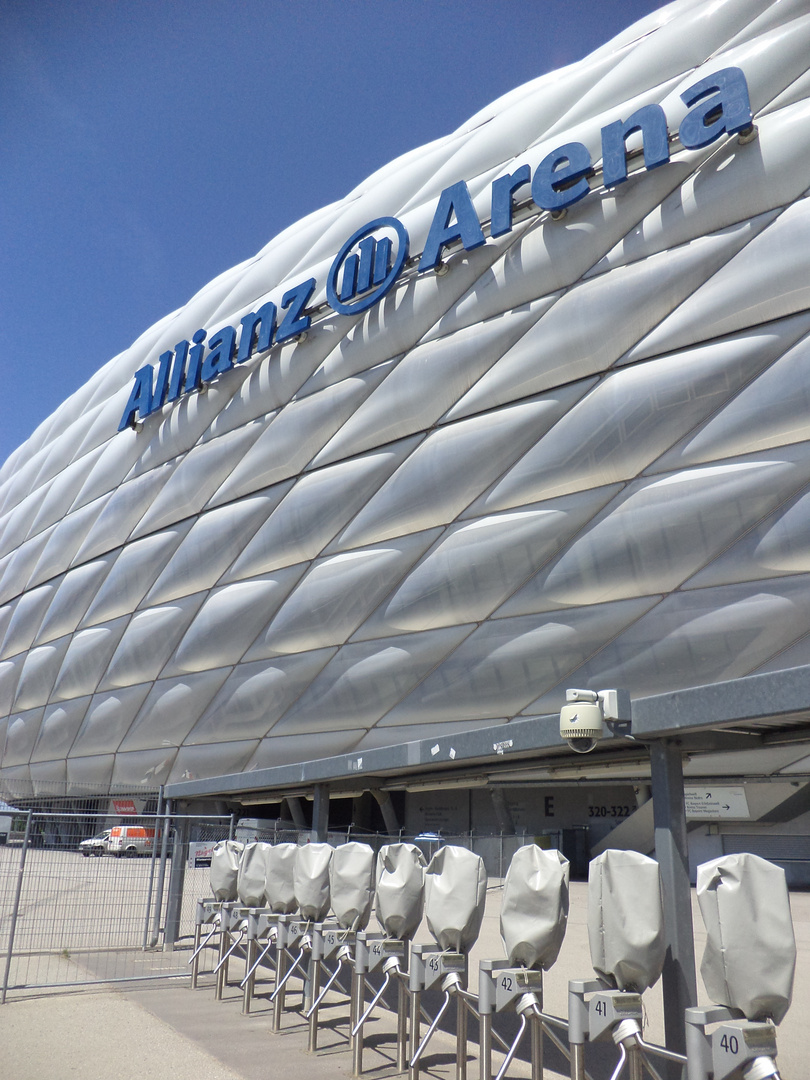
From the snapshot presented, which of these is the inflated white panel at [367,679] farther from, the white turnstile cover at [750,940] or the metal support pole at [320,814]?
the white turnstile cover at [750,940]

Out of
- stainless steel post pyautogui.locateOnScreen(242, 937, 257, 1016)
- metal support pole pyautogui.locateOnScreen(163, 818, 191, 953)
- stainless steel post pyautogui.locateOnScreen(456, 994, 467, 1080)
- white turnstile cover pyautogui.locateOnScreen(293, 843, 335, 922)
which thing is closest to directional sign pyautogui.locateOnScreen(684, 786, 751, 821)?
metal support pole pyautogui.locateOnScreen(163, 818, 191, 953)

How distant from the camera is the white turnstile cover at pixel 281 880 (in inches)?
287

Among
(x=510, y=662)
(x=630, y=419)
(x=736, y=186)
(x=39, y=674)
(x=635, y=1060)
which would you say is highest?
(x=736, y=186)

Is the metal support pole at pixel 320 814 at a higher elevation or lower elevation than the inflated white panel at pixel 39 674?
lower

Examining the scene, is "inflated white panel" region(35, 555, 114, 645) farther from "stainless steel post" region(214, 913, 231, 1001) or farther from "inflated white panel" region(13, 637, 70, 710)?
"stainless steel post" region(214, 913, 231, 1001)

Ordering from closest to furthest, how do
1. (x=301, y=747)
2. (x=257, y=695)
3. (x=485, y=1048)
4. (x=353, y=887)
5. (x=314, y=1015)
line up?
(x=485, y=1048), (x=314, y=1015), (x=353, y=887), (x=301, y=747), (x=257, y=695)

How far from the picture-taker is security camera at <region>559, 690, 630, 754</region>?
5219mm

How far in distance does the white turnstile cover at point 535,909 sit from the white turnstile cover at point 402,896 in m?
1.05

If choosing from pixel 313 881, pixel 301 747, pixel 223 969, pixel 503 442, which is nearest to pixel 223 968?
pixel 223 969

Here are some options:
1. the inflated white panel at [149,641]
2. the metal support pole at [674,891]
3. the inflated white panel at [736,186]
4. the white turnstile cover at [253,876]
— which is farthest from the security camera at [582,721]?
the inflated white panel at [149,641]

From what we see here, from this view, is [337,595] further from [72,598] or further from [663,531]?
[72,598]

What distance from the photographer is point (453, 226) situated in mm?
16375

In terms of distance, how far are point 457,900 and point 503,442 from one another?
1014 cm

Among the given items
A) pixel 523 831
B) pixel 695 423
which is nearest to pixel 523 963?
pixel 695 423
